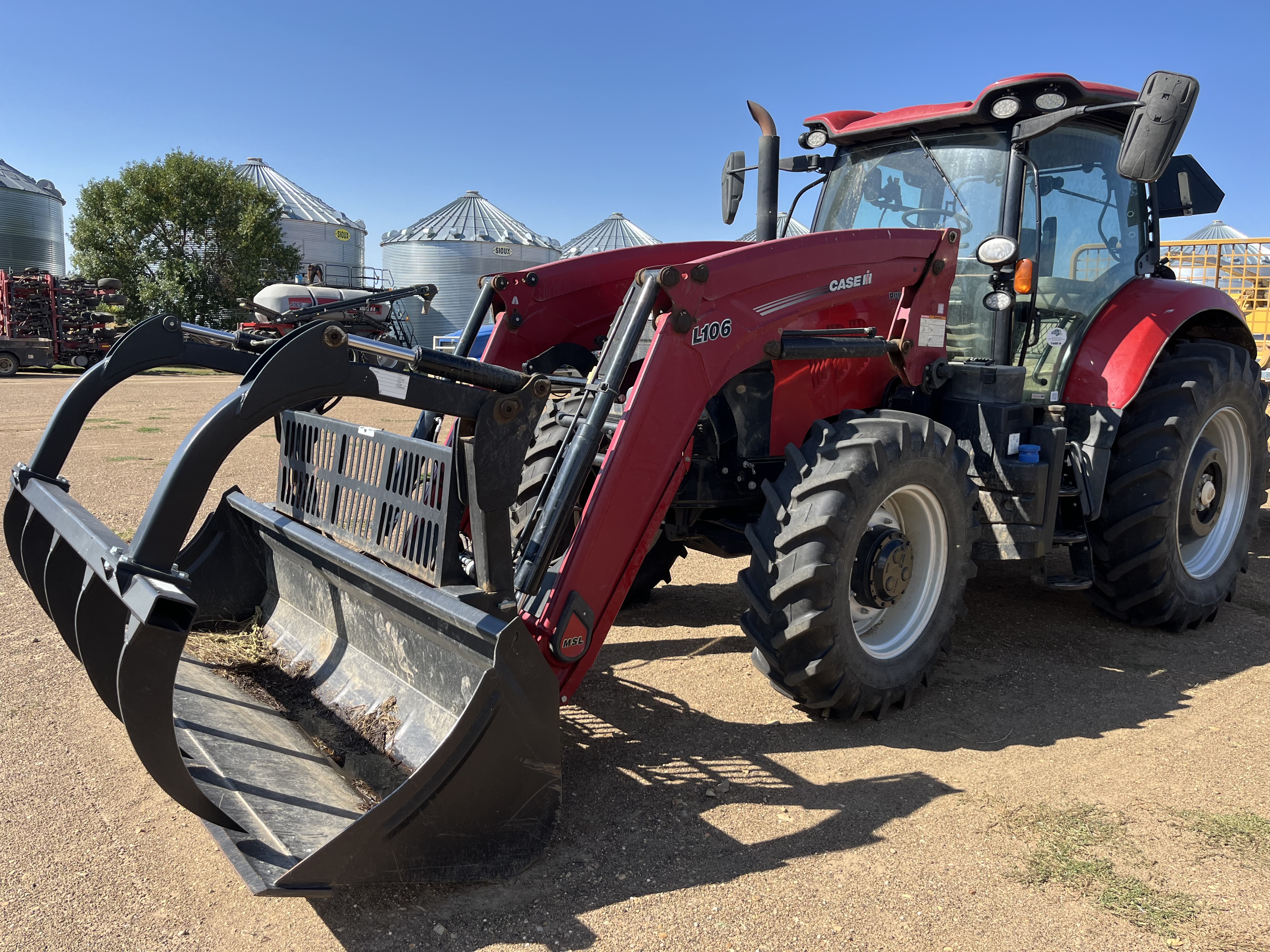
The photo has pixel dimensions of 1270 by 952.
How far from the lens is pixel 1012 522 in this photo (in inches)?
→ 175

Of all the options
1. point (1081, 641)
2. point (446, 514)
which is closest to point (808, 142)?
point (1081, 641)

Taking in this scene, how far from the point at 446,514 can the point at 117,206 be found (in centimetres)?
3656

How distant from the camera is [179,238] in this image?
3428 centimetres

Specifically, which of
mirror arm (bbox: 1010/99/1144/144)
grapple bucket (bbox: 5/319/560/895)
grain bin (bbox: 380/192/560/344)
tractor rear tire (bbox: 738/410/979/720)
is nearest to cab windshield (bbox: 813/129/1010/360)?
mirror arm (bbox: 1010/99/1144/144)

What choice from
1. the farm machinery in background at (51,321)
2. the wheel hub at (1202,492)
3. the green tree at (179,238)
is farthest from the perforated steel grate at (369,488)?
the green tree at (179,238)

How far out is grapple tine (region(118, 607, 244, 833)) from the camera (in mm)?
2131

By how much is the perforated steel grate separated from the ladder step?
9.98 ft

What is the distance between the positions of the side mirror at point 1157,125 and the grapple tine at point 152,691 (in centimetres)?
377

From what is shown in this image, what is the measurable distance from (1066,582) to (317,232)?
43.8 m

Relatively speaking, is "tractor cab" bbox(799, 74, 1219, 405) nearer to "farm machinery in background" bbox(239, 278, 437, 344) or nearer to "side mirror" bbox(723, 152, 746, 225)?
"side mirror" bbox(723, 152, 746, 225)

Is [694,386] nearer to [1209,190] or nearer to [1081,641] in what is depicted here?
[1081,641]

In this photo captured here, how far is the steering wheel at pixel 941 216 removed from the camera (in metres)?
4.68

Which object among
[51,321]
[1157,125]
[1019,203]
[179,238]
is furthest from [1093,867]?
[179,238]

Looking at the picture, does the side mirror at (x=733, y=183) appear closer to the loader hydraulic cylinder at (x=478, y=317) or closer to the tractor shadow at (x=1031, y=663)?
the loader hydraulic cylinder at (x=478, y=317)
